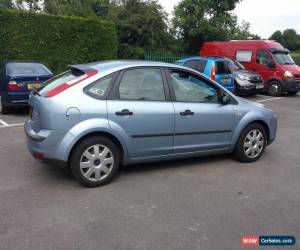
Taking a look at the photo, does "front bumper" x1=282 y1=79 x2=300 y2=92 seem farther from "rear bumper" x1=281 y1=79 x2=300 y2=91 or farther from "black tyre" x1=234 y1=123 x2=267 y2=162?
"black tyre" x1=234 y1=123 x2=267 y2=162

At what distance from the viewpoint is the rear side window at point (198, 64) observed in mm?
12195

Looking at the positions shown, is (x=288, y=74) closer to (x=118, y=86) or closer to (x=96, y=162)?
(x=118, y=86)

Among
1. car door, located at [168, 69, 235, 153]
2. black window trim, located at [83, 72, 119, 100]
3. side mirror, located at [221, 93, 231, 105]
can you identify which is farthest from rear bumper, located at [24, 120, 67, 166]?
side mirror, located at [221, 93, 231, 105]

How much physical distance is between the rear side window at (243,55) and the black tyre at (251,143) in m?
11.0

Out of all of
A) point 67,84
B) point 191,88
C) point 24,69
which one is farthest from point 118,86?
point 24,69

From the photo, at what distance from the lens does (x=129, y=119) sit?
4.46 meters

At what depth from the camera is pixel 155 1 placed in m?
19.9

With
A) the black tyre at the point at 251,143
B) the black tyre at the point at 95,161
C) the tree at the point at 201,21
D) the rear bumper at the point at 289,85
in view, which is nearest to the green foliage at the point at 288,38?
the tree at the point at 201,21

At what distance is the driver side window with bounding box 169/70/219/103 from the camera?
4.93m

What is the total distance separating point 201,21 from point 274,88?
361 inches

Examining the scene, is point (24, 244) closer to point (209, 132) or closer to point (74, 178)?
point (74, 178)

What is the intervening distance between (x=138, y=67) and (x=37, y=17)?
35.6 feet

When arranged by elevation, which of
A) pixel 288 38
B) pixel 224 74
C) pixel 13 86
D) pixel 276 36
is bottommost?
pixel 13 86

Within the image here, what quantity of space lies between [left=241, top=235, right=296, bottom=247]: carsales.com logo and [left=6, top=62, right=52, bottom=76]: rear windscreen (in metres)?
7.42
